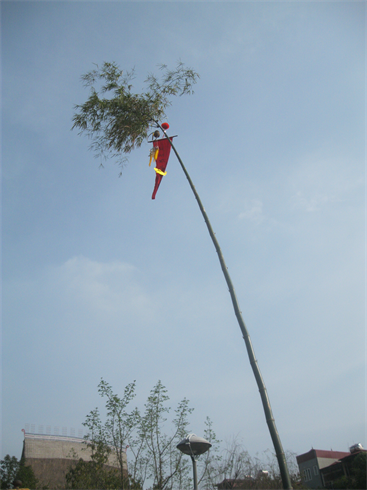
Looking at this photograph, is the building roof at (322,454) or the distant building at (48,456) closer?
the distant building at (48,456)

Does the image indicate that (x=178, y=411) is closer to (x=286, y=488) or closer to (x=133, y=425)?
(x=133, y=425)

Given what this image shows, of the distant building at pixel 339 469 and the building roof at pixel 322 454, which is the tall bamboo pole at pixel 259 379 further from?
the building roof at pixel 322 454

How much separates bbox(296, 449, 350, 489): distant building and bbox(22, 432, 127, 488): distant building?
92.9 ft

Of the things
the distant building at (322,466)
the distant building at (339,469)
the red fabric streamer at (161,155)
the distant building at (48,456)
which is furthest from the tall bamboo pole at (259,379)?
the distant building at (322,466)

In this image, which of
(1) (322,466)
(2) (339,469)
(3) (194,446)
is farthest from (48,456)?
(3) (194,446)

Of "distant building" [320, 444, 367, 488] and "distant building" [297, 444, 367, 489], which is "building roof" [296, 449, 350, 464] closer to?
"distant building" [297, 444, 367, 489]

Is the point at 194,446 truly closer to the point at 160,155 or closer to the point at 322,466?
the point at 160,155

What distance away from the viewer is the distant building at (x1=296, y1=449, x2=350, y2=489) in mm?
46500

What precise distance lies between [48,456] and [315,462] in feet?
108

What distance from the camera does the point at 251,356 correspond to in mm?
6113

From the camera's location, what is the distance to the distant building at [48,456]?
35781mm

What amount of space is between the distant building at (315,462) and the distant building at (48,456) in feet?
92.9

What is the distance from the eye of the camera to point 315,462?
4747 centimetres

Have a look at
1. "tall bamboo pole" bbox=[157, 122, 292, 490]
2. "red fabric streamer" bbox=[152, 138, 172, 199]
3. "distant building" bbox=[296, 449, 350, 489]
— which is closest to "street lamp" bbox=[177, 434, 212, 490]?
"tall bamboo pole" bbox=[157, 122, 292, 490]
